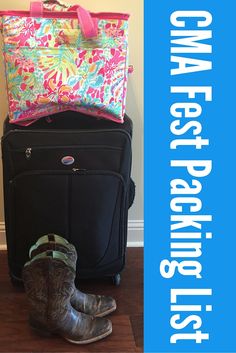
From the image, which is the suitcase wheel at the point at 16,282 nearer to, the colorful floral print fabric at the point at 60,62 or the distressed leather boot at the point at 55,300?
the distressed leather boot at the point at 55,300

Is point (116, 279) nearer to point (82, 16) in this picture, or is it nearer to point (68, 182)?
point (68, 182)

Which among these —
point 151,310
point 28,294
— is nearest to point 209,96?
point 151,310

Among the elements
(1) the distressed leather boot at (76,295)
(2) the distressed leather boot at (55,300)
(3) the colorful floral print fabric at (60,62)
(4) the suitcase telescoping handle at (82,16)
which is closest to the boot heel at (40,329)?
(2) the distressed leather boot at (55,300)

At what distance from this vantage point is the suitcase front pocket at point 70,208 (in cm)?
169

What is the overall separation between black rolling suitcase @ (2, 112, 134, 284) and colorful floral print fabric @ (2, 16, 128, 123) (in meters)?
0.09

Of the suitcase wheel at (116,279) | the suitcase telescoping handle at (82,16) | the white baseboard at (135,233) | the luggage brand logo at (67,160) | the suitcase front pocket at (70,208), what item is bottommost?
the suitcase wheel at (116,279)

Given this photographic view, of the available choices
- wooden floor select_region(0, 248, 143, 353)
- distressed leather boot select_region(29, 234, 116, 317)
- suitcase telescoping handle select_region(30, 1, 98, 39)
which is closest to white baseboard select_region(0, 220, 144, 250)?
wooden floor select_region(0, 248, 143, 353)

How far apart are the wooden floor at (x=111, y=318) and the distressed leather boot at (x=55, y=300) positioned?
0.03 meters

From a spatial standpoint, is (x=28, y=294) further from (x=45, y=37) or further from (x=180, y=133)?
(x=45, y=37)

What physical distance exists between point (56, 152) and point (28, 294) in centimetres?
43

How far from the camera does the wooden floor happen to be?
1.59 m

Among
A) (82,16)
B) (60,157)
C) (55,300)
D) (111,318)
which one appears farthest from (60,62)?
(111,318)

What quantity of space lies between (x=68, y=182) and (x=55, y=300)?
36 centimetres

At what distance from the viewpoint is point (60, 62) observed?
5.32ft
